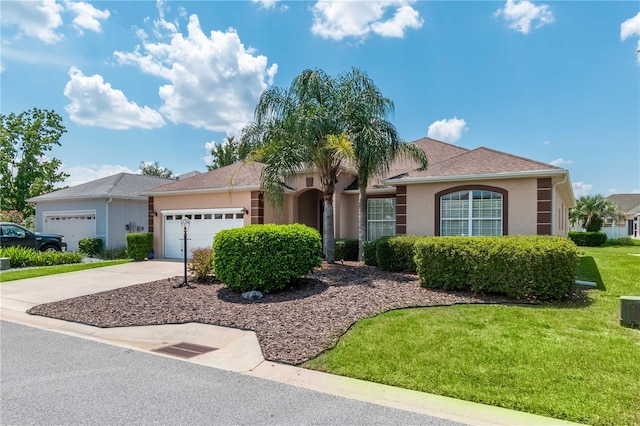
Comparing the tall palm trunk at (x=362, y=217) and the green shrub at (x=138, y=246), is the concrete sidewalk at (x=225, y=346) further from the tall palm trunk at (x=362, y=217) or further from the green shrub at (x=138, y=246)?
the tall palm trunk at (x=362, y=217)

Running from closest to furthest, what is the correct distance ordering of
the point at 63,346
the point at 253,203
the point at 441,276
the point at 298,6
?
the point at 63,346
the point at 441,276
the point at 298,6
the point at 253,203

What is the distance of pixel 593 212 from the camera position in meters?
33.0

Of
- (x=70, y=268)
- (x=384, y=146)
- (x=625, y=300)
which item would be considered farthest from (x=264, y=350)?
(x=70, y=268)

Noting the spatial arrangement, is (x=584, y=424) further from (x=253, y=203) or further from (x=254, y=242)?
(x=253, y=203)

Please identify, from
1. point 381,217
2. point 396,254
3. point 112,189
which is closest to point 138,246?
point 112,189

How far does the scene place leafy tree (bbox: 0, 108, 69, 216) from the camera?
28125 millimetres

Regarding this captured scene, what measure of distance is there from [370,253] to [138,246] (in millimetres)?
11369

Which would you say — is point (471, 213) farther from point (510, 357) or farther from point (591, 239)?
point (591, 239)

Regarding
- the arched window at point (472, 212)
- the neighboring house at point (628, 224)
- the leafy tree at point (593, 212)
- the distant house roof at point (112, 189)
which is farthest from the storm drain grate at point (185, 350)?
the neighboring house at point (628, 224)

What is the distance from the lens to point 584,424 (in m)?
3.39

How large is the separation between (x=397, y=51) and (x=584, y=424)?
14.5 meters

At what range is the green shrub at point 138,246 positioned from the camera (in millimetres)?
17578

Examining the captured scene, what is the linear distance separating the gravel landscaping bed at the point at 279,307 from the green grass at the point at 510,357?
0.52 metres

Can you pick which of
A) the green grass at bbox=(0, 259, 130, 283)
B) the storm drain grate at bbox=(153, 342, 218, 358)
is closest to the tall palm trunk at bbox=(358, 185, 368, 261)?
the storm drain grate at bbox=(153, 342, 218, 358)
